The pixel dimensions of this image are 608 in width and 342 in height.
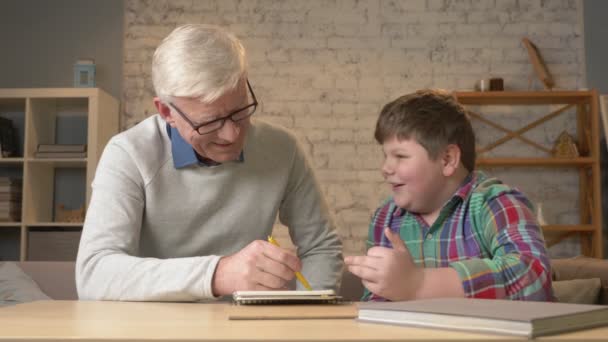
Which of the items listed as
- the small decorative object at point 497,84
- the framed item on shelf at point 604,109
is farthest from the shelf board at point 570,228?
the small decorative object at point 497,84

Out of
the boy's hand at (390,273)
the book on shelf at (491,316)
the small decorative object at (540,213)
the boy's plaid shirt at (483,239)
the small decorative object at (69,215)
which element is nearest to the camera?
the book on shelf at (491,316)

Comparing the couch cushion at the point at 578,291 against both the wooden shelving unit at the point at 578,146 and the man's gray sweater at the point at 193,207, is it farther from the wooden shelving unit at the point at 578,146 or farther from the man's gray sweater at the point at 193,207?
the wooden shelving unit at the point at 578,146

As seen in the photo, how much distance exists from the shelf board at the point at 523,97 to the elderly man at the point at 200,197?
131 inches

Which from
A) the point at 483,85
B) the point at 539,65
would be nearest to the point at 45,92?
the point at 483,85

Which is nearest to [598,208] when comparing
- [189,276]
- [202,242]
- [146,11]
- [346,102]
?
[346,102]

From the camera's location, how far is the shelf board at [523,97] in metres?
5.00

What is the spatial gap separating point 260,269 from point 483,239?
0.56m

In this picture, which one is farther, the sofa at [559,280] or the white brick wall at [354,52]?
the white brick wall at [354,52]

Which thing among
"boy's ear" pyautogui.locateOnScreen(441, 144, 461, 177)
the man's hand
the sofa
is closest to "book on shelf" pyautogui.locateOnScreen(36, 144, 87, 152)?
the sofa

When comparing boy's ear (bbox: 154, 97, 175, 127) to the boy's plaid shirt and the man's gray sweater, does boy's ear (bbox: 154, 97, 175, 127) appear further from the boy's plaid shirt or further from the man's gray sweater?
the boy's plaid shirt

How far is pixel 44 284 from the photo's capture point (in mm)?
2865

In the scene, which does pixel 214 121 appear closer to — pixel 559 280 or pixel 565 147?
pixel 559 280

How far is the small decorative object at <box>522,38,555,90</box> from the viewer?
514 centimetres

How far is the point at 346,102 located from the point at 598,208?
185cm
